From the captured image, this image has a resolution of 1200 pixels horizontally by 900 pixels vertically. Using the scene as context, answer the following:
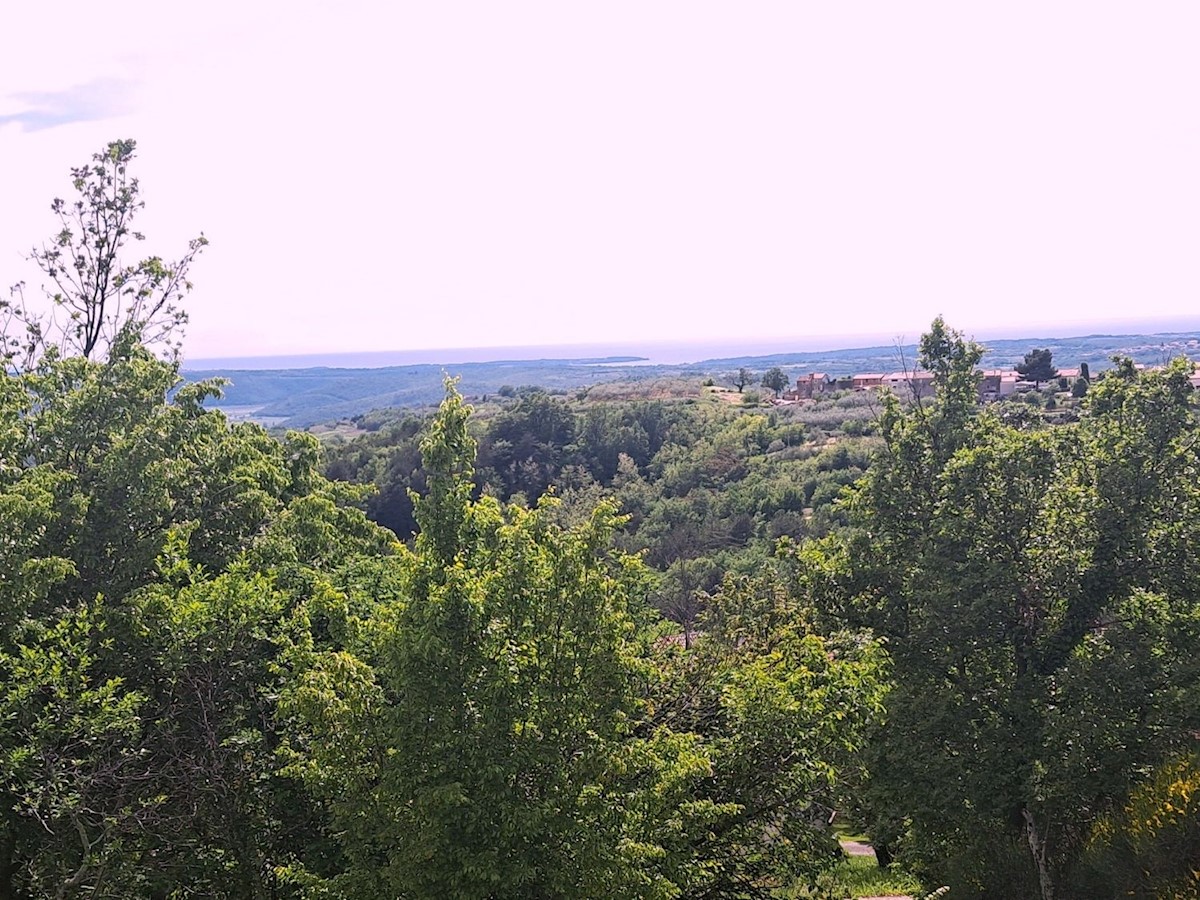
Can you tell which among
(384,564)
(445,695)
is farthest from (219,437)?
(445,695)

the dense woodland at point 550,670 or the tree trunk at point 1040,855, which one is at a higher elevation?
the dense woodland at point 550,670

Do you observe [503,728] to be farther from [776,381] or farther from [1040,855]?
[776,381]

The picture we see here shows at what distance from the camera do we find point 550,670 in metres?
8.90

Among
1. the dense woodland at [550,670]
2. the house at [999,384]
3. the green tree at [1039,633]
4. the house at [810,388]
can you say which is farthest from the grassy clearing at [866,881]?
the house at [810,388]

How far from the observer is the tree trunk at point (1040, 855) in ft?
44.3

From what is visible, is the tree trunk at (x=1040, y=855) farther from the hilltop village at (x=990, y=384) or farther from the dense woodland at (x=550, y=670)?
the hilltop village at (x=990, y=384)

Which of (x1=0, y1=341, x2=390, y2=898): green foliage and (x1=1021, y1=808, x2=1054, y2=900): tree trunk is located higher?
(x1=0, y1=341, x2=390, y2=898): green foliage

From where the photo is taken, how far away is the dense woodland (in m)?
8.59

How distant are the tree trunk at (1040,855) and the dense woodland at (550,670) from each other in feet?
0.28

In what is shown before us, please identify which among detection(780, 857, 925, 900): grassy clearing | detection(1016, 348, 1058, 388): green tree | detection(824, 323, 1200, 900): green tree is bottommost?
detection(780, 857, 925, 900): grassy clearing

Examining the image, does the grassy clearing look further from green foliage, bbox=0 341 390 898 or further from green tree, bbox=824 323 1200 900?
green foliage, bbox=0 341 390 898

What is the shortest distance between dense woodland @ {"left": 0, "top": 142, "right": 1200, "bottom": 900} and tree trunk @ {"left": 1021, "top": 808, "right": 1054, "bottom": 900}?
9cm

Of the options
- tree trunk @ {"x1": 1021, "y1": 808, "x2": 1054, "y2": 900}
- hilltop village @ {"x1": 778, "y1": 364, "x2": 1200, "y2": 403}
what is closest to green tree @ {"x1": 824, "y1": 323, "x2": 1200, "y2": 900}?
tree trunk @ {"x1": 1021, "y1": 808, "x2": 1054, "y2": 900}

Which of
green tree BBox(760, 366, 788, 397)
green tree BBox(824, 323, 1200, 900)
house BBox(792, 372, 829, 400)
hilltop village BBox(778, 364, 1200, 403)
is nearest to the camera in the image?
green tree BBox(824, 323, 1200, 900)
